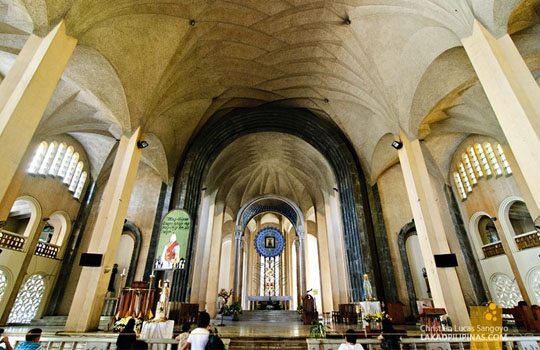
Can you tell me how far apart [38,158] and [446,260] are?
15.8 meters

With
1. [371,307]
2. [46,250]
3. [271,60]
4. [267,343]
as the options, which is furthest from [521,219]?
[46,250]

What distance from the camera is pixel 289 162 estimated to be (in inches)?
690

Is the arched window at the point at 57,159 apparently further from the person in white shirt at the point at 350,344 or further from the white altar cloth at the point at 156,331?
the person in white shirt at the point at 350,344

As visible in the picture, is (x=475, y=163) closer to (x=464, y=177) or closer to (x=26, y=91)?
(x=464, y=177)

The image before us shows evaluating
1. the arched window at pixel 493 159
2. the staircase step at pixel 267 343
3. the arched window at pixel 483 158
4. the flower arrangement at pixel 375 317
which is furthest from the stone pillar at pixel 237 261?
the arched window at pixel 493 159

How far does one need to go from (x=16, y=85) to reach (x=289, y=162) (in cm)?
1433

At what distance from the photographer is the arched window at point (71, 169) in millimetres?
12250

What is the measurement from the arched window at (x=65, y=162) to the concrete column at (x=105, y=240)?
6.30 meters

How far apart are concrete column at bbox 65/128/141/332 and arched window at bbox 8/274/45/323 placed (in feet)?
23.6

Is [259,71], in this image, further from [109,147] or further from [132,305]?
[132,305]

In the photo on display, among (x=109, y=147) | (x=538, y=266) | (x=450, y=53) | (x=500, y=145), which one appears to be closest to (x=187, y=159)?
(x=109, y=147)

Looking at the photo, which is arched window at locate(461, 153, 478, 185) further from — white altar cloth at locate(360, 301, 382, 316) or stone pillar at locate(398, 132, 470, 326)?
white altar cloth at locate(360, 301, 382, 316)

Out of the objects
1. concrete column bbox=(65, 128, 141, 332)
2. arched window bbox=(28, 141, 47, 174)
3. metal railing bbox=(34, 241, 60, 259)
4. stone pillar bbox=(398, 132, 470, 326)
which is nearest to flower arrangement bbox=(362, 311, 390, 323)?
stone pillar bbox=(398, 132, 470, 326)

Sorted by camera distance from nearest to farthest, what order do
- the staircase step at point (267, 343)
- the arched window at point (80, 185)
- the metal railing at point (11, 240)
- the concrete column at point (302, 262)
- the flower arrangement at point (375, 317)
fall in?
1. the staircase step at point (267, 343)
2. the flower arrangement at point (375, 317)
3. the metal railing at point (11, 240)
4. the arched window at point (80, 185)
5. the concrete column at point (302, 262)
